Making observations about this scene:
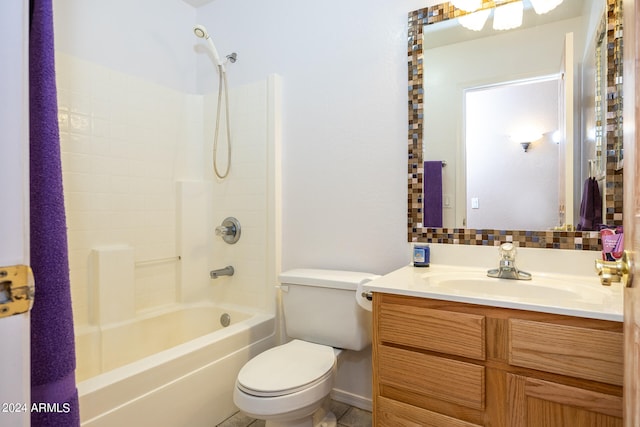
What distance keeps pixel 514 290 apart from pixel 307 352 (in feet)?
3.08

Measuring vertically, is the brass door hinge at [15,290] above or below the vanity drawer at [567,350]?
above

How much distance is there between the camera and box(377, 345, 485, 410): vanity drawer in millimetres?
1134

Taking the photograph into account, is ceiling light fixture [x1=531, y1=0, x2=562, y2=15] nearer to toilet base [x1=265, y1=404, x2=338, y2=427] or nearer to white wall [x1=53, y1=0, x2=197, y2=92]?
toilet base [x1=265, y1=404, x2=338, y2=427]

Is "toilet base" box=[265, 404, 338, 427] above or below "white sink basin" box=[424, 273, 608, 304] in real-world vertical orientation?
below

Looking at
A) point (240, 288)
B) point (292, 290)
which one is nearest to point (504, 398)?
point (292, 290)

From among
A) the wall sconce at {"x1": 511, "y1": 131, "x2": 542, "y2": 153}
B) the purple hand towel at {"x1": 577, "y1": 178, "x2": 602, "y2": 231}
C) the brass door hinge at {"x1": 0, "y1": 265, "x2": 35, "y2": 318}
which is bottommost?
the brass door hinge at {"x1": 0, "y1": 265, "x2": 35, "y2": 318}

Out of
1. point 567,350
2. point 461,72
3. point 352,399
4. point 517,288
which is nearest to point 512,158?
point 461,72

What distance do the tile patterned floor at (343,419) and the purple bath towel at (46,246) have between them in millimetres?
1217

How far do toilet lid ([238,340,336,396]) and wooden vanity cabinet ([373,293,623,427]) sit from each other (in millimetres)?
297

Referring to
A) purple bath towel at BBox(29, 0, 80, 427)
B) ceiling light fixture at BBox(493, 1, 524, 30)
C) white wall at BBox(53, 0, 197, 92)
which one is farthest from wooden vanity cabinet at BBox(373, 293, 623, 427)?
white wall at BBox(53, 0, 197, 92)

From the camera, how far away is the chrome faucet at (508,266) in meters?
1.42

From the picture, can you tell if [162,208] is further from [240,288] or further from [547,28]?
[547,28]

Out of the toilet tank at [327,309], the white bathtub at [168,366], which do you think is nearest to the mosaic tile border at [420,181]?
the toilet tank at [327,309]

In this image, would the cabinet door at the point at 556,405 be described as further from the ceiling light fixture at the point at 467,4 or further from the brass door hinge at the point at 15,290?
the ceiling light fixture at the point at 467,4
